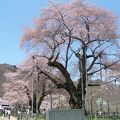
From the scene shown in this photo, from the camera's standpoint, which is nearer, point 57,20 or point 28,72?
point 57,20

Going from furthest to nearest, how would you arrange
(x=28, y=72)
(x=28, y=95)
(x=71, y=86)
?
1. (x=28, y=95)
2. (x=28, y=72)
3. (x=71, y=86)

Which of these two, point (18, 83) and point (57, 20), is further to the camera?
point (18, 83)

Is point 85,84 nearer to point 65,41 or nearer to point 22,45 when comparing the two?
point 65,41

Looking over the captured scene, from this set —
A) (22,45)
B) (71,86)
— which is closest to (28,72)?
(22,45)

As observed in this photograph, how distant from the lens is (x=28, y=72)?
60688 mm

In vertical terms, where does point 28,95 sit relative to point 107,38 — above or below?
below

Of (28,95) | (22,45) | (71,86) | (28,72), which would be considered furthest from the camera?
(28,95)

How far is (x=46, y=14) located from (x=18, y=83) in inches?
799

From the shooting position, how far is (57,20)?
46438mm

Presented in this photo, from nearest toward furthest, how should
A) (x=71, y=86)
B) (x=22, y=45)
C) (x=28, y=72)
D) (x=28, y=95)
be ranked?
1. (x=71, y=86)
2. (x=22, y=45)
3. (x=28, y=72)
4. (x=28, y=95)

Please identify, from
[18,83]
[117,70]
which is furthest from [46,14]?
[18,83]

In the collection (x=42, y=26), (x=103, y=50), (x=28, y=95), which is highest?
(x=42, y=26)

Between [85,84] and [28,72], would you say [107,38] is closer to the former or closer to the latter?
[85,84]

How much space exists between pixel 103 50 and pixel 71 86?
611cm
